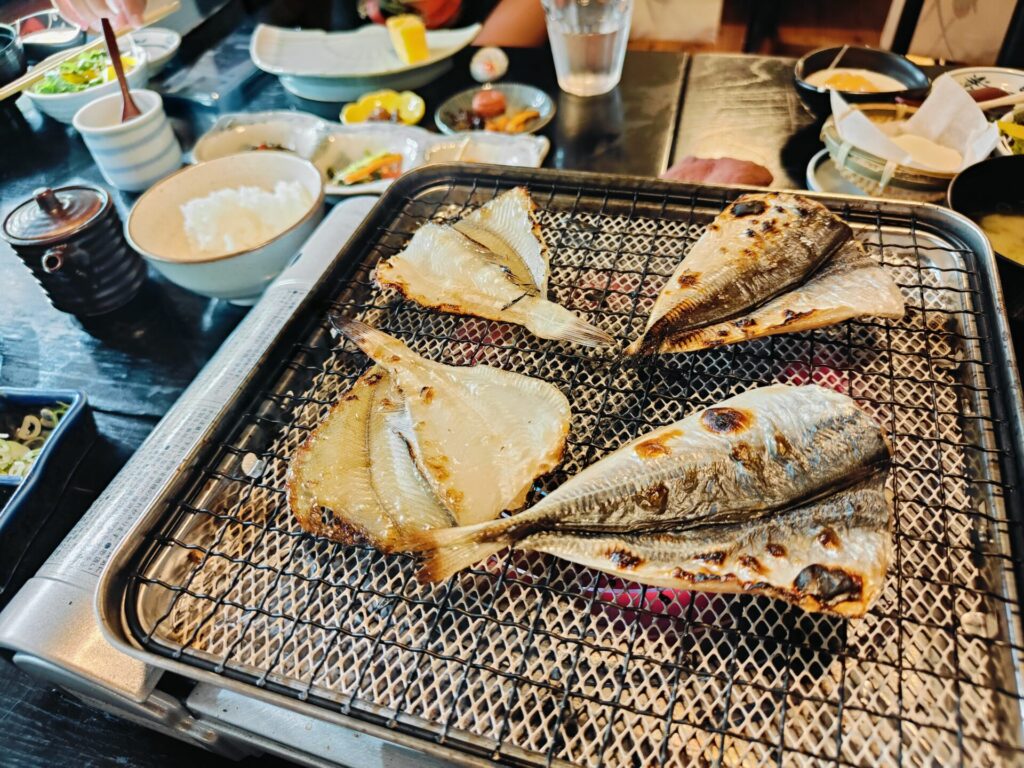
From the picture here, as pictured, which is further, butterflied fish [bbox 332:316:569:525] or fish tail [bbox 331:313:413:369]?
fish tail [bbox 331:313:413:369]

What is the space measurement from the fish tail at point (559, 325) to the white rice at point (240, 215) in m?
1.43

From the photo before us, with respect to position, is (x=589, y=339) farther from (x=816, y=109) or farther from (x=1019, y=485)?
(x=816, y=109)

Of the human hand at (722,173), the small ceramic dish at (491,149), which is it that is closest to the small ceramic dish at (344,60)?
the small ceramic dish at (491,149)

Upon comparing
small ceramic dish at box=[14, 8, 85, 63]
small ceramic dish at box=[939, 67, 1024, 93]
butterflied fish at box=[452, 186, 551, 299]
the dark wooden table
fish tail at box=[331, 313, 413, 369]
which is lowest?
the dark wooden table

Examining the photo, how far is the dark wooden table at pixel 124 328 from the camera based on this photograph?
1.91 metres

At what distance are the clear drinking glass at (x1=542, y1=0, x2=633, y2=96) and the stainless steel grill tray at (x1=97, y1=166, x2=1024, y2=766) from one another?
232 cm

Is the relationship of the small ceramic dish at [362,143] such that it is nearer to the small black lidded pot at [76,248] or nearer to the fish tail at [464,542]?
the small black lidded pot at [76,248]

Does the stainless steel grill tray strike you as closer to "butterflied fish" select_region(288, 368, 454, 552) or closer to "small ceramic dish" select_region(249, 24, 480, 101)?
"butterflied fish" select_region(288, 368, 454, 552)

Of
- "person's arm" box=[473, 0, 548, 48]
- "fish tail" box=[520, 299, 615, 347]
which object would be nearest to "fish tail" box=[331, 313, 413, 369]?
"fish tail" box=[520, 299, 615, 347]

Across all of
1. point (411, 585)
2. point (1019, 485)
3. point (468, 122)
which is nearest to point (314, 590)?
point (411, 585)

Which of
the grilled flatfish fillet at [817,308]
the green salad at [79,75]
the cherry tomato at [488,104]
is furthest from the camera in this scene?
the green salad at [79,75]

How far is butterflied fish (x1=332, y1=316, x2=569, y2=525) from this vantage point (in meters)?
1.71

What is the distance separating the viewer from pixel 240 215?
9.81ft

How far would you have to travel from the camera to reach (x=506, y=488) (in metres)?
1.71
